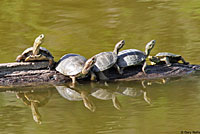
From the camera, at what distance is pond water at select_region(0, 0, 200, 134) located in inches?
245

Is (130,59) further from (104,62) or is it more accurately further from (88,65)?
(88,65)

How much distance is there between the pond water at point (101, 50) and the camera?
6.23 metres

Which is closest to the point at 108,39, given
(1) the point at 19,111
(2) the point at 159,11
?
(2) the point at 159,11

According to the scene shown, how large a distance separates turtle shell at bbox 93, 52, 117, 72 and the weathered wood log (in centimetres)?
27

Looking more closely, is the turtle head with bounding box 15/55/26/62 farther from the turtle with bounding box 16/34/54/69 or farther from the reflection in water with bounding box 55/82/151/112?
the reflection in water with bounding box 55/82/151/112

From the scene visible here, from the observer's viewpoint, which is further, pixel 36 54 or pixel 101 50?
pixel 101 50

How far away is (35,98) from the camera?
7.71 metres

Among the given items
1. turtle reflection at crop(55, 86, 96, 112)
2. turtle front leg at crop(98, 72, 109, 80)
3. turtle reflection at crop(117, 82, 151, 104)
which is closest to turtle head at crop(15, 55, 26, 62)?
turtle reflection at crop(55, 86, 96, 112)

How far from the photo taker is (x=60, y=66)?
26.6 ft

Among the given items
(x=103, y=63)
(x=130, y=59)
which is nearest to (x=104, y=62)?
(x=103, y=63)

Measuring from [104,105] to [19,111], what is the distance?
1270mm

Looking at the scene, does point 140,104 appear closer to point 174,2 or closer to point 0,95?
point 0,95

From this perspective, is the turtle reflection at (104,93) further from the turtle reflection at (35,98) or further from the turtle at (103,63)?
the turtle reflection at (35,98)

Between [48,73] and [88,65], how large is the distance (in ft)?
2.40
